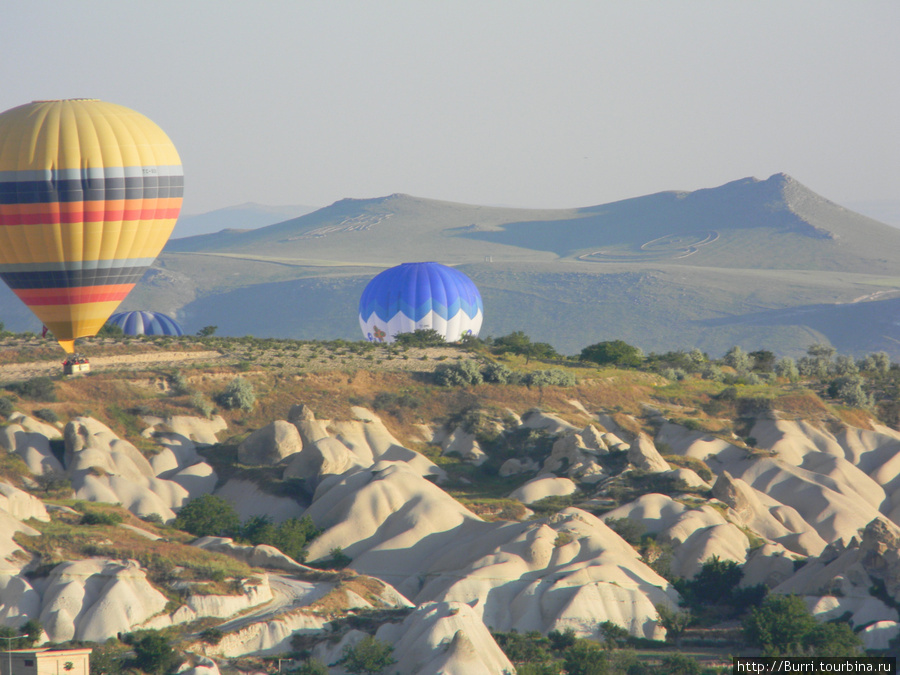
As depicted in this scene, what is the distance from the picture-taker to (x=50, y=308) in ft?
200

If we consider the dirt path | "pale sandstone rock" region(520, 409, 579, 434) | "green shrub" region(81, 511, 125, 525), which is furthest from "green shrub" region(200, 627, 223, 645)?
"pale sandstone rock" region(520, 409, 579, 434)

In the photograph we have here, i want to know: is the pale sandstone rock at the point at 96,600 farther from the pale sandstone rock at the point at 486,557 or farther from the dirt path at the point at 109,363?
the dirt path at the point at 109,363

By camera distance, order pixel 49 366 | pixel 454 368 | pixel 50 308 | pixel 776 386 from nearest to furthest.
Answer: pixel 50 308, pixel 49 366, pixel 454 368, pixel 776 386

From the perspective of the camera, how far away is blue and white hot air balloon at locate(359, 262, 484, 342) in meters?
99.4

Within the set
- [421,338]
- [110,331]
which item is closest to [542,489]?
[421,338]

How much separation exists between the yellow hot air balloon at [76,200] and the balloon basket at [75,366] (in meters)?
5.60

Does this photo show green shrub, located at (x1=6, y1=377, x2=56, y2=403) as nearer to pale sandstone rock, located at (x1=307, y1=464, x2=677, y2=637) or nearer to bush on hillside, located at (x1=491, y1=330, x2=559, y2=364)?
pale sandstone rock, located at (x1=307, y1=464, x2=677, y2=637)

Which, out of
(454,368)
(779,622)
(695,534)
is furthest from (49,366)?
(779,622)

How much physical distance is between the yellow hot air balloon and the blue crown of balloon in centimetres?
3891

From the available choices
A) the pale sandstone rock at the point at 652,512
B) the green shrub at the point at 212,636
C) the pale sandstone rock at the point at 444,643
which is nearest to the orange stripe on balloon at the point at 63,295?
the green shrub at the point at 212,636

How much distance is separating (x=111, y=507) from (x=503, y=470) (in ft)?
75.7

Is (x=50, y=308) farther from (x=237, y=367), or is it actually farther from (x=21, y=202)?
(x=237, y=367)

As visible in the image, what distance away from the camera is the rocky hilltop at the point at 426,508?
147ft

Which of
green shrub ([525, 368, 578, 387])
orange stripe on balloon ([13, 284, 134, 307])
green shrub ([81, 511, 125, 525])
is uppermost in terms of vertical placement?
orange stripe on balloon ([13, 284, 134, 307])
